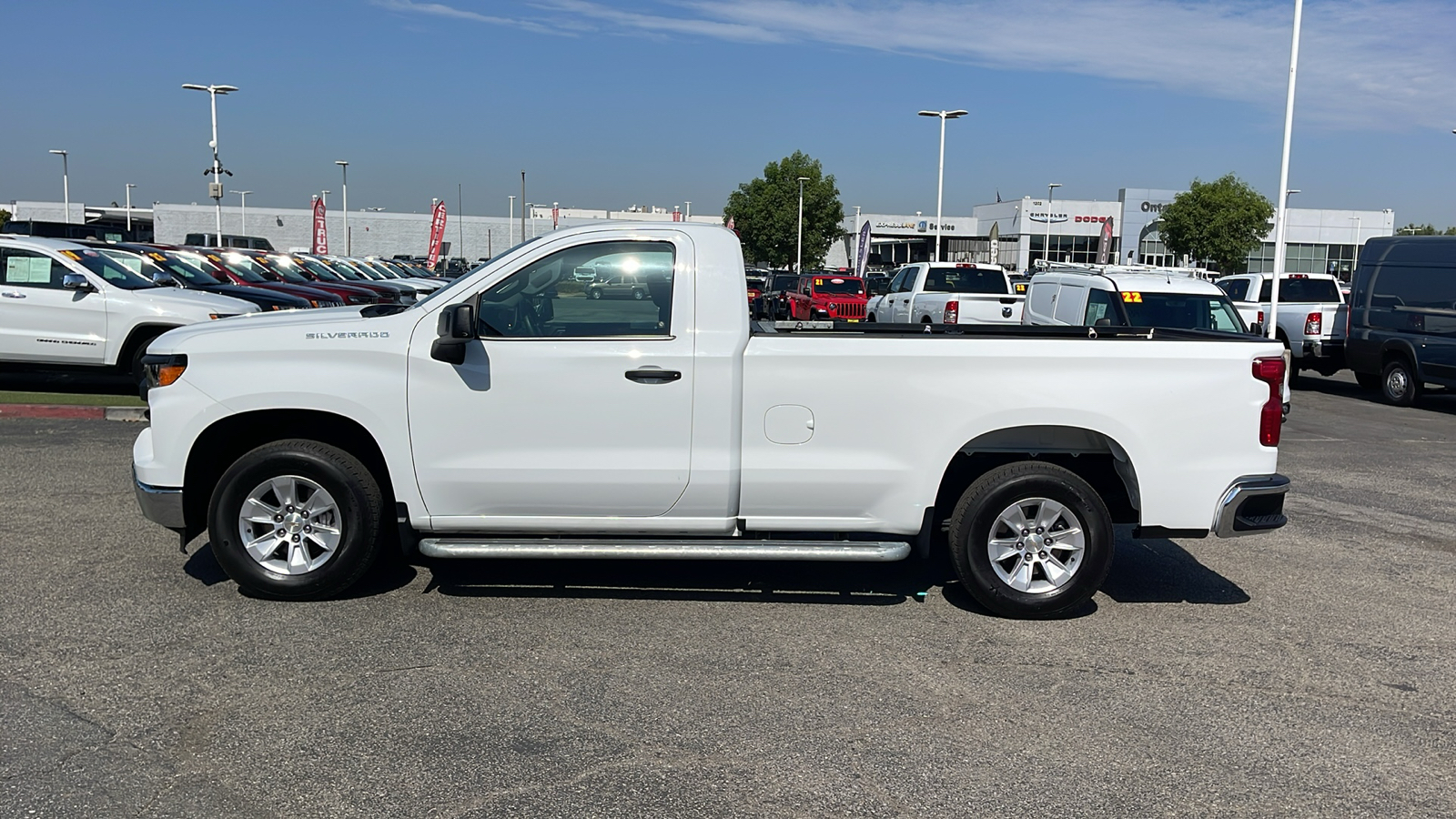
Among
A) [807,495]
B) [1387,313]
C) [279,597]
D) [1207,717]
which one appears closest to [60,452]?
[279,597]

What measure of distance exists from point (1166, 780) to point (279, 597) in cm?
436

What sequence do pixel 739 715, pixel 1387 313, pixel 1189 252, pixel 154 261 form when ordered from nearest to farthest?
pixel 739 715 < pixel 1387 313 < pixel 154 261 < pixel 1189 252

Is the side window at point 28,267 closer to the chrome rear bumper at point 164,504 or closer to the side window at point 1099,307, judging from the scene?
the chrome rear bumper at point 164,504

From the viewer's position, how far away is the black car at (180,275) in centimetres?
1658

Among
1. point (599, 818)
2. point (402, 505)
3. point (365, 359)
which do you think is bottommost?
point (599, 818)

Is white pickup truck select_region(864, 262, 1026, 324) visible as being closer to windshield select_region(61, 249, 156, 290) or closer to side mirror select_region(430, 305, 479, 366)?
windshield select_region(61, 249, 156, 290)

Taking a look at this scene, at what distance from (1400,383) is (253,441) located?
55.6 ft

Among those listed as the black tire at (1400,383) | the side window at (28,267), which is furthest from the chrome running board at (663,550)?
the black tire at (1400,383)

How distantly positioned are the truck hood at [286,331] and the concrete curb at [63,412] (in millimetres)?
7043

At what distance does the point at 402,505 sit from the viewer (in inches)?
236

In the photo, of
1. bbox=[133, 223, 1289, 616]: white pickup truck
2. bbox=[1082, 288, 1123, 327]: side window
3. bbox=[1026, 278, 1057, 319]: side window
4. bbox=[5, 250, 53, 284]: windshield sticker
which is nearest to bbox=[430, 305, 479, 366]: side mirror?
bbox=[133, 223, 1289, 616]: white pickup truck

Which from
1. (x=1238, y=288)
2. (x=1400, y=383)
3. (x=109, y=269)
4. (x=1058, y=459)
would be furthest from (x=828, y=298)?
(x=1058, y=459)

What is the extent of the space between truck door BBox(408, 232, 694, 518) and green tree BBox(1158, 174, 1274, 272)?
74.6m

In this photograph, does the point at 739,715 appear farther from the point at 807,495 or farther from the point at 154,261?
the point at 154,261
